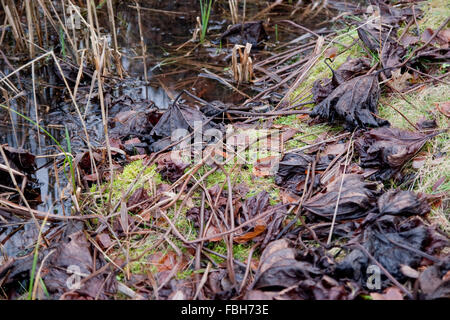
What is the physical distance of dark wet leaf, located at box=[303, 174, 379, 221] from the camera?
1970 millimetres

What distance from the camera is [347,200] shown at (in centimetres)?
199

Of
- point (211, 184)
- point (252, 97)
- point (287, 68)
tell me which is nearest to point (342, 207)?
point (211, 184)

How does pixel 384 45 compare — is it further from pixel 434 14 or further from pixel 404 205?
pixel 404 205

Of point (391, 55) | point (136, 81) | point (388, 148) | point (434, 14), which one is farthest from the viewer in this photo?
point (136, 81)

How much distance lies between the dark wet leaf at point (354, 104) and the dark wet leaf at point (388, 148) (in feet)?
0.51

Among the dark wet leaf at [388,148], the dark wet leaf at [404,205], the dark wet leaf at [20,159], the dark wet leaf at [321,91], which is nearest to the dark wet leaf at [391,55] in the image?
the dark wet leaf at [321,91]

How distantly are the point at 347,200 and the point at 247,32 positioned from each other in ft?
10.2

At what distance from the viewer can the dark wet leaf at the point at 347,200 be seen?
6.46 ft

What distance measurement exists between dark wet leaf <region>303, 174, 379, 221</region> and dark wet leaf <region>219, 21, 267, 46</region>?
9.44 ft

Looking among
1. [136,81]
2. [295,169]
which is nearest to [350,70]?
[295,169]

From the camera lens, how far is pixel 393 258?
171cm

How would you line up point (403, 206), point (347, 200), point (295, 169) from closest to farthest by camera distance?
1. point (403, 206)
2. point (347, 200)
3. point (295, 169)

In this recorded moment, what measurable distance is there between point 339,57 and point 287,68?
594 millimetres

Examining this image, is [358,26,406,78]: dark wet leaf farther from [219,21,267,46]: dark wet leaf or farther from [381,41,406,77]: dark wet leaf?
[219,21,267,46]: dark wet leaf
